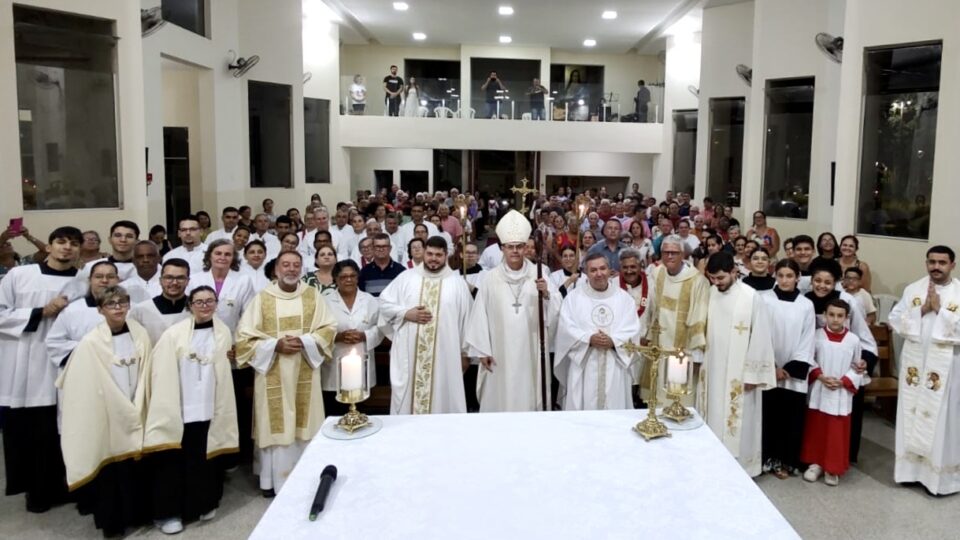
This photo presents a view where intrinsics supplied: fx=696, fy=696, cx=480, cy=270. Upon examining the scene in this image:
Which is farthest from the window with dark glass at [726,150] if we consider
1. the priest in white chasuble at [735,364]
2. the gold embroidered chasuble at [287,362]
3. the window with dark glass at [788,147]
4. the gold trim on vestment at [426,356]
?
the gold embroidered chasuble at [287,362]

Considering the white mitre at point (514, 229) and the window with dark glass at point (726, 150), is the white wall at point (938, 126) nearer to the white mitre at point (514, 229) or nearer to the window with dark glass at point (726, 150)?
the white mitre at point (514, 229)

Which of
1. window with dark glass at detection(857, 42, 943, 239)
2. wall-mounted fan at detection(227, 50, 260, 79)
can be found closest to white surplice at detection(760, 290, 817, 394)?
window with dark glass at detection(857, 42, 943, 239)

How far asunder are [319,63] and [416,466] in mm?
16178

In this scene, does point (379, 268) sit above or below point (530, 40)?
below

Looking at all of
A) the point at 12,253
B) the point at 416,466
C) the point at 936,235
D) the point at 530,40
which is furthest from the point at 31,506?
the point at 530,40

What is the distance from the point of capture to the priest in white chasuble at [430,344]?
203 inches

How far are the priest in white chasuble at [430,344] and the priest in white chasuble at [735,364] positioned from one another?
6.07 ft

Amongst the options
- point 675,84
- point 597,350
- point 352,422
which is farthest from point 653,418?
point 675,84

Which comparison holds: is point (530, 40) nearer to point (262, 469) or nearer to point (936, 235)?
point (936, 235)

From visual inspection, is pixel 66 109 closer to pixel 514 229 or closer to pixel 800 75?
pixel 514 229

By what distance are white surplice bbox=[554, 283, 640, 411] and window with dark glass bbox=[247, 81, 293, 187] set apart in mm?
10266

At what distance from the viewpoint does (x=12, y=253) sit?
640 centimetres

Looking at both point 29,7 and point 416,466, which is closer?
point 416,466

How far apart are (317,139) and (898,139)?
13.1 meters
